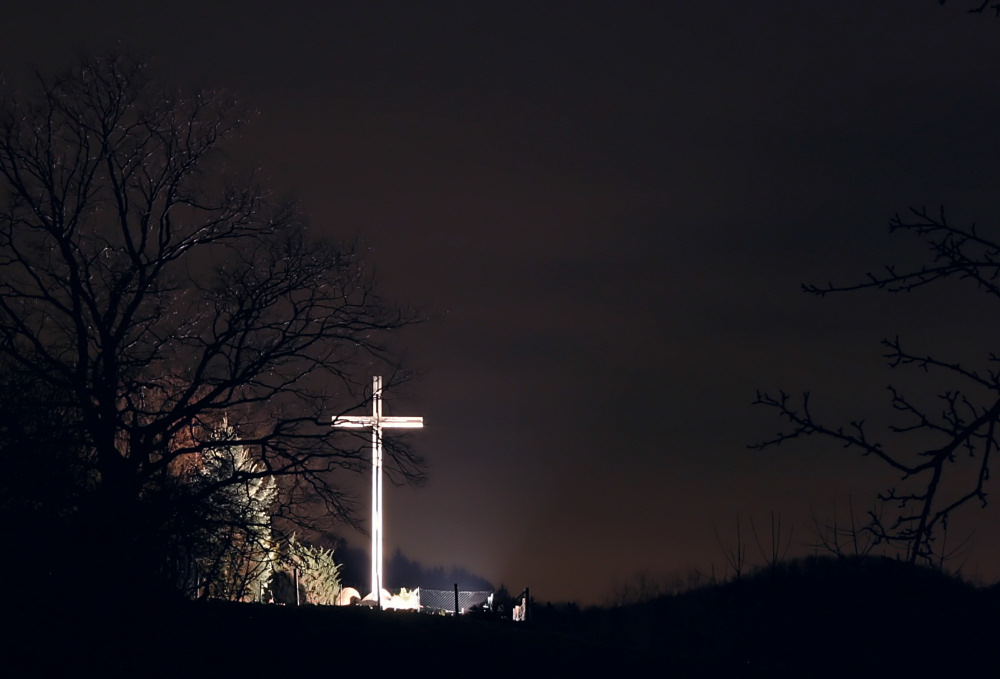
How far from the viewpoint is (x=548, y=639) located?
820 inches

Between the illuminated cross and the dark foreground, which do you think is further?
the illuminated cross

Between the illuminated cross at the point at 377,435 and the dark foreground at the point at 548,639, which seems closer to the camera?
the dark foreground at the point at 548,639

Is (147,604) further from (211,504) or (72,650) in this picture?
(211,504)

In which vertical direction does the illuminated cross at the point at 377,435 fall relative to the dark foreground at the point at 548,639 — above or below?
above

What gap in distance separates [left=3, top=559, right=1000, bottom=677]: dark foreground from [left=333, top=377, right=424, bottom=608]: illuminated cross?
141 inches

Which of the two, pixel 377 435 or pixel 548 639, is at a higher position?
pixel 377 435

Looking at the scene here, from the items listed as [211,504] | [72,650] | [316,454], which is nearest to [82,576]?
[72,650]

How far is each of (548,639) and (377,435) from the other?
18.1 ft

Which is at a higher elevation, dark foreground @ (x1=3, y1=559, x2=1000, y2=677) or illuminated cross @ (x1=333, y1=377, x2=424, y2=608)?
illuminated cross @ (x1=333, y1=377, x2=424, y2=608)

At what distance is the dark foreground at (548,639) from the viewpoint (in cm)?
906

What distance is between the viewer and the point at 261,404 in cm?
2378

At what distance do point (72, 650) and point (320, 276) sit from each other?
1250 cm

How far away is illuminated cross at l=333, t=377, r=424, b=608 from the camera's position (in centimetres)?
2309

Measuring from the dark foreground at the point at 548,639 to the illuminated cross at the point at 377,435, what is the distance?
3.58m
